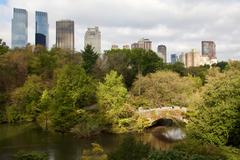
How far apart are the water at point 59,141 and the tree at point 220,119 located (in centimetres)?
741

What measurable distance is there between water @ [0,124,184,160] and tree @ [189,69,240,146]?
292 inches

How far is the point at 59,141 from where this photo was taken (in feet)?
141

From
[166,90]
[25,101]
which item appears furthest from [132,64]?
[25,101]

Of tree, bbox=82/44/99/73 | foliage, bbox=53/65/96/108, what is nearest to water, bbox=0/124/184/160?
foliage, bbox=53/65/96/108

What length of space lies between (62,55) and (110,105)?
2295cm

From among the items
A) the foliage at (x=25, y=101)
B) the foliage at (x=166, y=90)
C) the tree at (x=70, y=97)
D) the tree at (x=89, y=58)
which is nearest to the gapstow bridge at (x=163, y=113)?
the foliage at (x=166, y=90)

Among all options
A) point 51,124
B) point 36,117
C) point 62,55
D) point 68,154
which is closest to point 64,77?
point 51,124

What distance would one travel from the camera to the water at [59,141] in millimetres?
37000

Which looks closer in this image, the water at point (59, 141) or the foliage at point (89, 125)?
the water at point (59, 141)

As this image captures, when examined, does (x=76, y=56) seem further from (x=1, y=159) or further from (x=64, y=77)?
(x=1, y=159)

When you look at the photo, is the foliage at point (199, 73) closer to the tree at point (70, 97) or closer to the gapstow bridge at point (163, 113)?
the gapstow bridge at point (163, 113)

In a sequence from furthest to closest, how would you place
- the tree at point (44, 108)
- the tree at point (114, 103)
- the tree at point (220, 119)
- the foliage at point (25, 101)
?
1. the foliage at point (25, 101)
2. the tree at point (44, 108)
3. the tree at point (114, 103)
4. the tree at point (220, 119)

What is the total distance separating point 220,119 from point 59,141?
21.3 m

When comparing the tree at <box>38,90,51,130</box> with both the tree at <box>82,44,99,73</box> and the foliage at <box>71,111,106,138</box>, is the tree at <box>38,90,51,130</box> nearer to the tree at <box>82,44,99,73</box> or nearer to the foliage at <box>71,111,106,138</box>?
the foliage at <box>71,111,106,138</box>
